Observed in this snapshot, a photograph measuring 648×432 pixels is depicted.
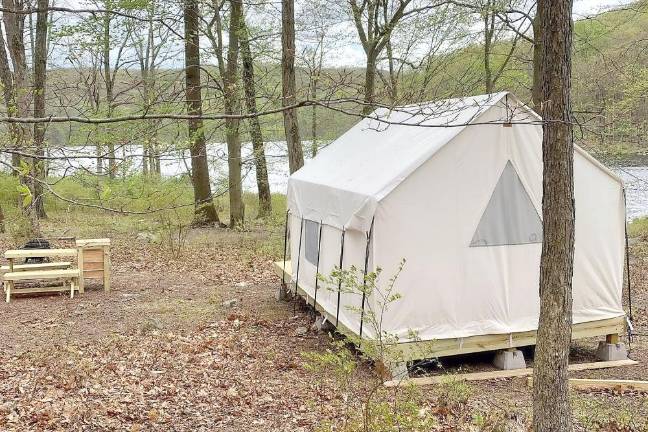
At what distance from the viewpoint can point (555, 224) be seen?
446 centimetres

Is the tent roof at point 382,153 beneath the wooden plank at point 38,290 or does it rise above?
above

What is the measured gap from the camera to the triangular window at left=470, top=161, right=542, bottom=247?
7.02m

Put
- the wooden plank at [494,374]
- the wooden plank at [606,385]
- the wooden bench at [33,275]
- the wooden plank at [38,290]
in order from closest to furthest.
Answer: the wooden plank at [494,374] < the wooden plank at [606,385] < the wooden bench at [33,275] < the wooden plank at [38,290]

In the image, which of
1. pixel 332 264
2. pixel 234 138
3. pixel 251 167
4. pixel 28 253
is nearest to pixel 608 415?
pixel 332 264

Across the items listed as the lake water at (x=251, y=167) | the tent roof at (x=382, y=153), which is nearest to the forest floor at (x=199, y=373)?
the tent roof at (x=382, y=153)

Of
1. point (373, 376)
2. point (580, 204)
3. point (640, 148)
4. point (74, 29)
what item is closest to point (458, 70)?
point (640, 148)

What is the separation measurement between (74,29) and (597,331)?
11.7 meters

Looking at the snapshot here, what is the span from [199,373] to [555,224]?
3.89 m

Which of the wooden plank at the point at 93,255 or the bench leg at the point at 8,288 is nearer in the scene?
the bench leg at the point at 8,288

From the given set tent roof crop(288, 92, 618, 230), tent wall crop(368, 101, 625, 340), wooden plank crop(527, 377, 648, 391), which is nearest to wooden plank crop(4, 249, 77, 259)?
tent roof crop(288, 92, 618, 230)

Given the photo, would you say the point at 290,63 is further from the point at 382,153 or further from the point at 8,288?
the point at 8,288

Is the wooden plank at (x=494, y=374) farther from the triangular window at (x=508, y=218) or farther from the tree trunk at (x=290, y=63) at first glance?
the tree trunk at (x=290, y=63)

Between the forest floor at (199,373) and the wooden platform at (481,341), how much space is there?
0.37 metres

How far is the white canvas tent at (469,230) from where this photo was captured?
6.67 metres
